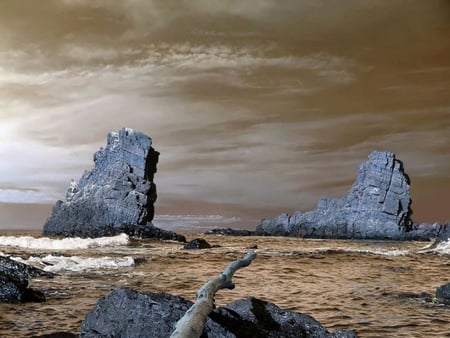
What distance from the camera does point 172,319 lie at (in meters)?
7.41

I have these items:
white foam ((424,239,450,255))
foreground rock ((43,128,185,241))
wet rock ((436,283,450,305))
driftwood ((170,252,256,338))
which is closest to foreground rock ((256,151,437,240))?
foreground rock ((43,128,185,241))

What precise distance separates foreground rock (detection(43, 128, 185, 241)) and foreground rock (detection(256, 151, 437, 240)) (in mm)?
55970

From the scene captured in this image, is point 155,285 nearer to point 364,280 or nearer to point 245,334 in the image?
point 364,280

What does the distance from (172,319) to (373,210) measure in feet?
478

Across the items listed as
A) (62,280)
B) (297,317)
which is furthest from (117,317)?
(62,280)

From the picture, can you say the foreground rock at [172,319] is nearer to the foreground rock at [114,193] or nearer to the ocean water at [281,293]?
the ocean water at [281,293]

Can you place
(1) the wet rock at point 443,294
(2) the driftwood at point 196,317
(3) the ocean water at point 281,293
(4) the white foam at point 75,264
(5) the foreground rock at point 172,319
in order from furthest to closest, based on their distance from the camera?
(4) the white foam at point 75,264
(1) the wet rock at point 443,294
(3) the ocean water at point 281,293
(5) the foreground rock at point 172,319
(2) the driftwood at point 196,317

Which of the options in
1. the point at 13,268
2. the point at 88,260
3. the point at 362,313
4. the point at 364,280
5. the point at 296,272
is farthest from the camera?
the point at 88,260

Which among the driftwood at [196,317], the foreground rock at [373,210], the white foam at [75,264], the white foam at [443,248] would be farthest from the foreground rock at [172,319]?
the foreground rock at [373,210]

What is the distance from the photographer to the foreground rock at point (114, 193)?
350 ft

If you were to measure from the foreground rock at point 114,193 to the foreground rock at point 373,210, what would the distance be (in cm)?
5597

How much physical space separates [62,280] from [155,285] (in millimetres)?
4207

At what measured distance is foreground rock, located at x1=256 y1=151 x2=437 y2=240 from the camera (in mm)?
140750

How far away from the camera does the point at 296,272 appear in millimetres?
26141
